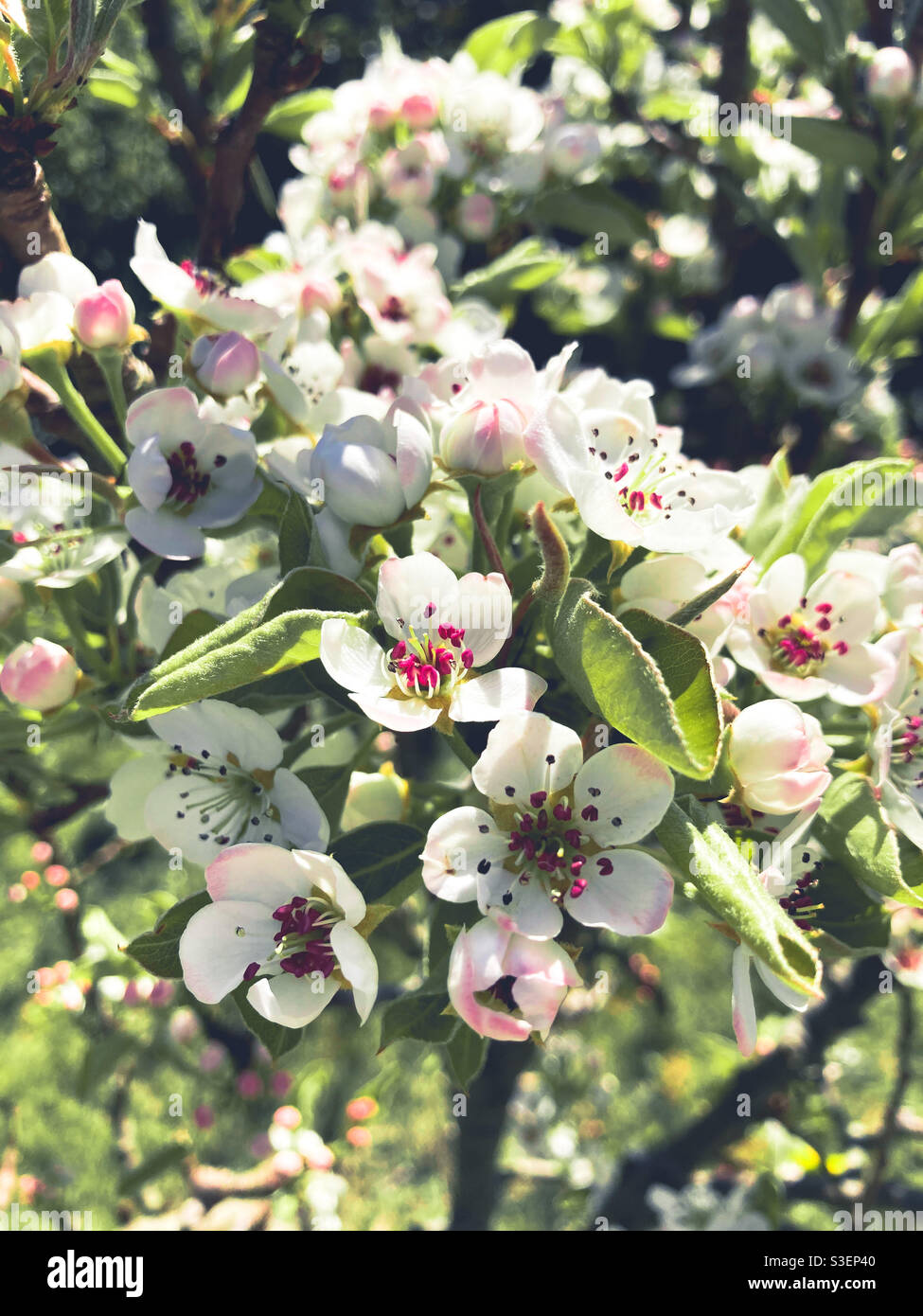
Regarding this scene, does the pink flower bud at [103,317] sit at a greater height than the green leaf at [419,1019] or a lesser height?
greater

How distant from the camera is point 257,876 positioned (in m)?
0.75

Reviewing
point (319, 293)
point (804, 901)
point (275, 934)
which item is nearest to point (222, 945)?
point (275, 934)

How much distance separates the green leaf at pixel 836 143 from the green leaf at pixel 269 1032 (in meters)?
1.35

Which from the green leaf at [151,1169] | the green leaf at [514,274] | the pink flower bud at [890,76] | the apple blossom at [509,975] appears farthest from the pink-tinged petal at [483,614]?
the green leaf at [151,1169]

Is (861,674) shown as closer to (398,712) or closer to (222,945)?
(398,712)

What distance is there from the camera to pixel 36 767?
4.59 ft

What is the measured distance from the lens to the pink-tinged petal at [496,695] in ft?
2.31

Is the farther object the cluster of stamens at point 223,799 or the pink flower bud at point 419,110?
the pink flower bud at point 419,110

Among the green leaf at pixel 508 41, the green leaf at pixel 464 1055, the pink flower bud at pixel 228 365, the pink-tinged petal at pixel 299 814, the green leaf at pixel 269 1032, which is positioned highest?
the green leaf at pixel 508 41

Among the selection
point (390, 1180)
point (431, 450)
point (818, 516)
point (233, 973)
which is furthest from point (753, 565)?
point (390, 1180)

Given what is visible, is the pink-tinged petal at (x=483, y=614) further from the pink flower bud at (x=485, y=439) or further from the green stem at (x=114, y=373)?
the green stem at (x=114, y=373)

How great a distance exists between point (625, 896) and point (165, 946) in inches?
14.3
